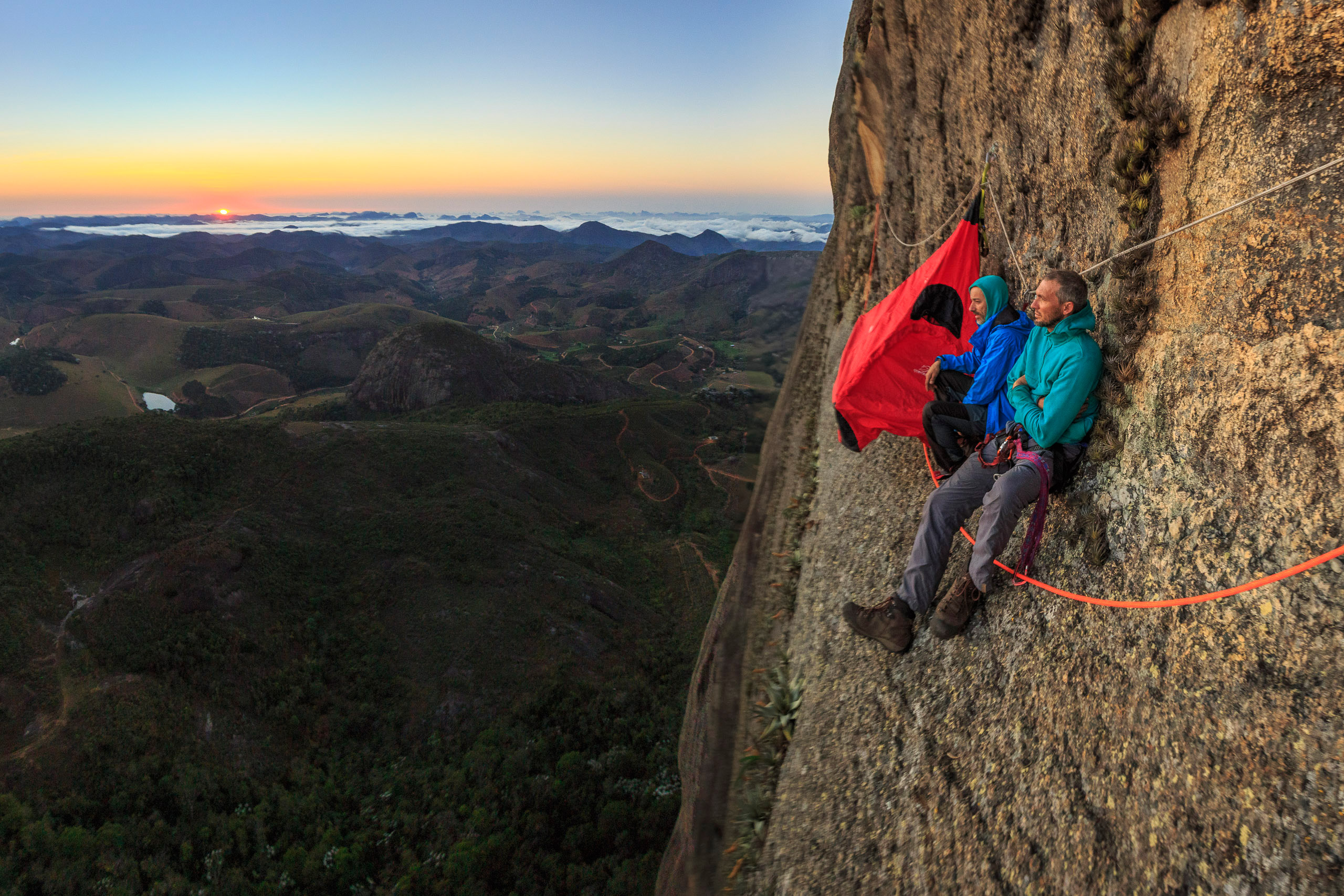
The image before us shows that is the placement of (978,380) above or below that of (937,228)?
below

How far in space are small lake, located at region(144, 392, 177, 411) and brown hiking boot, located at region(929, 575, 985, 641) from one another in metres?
130

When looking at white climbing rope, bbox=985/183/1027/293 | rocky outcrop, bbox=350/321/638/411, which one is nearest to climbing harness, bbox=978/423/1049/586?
white climbing rope, bbox=985/183/1027/293

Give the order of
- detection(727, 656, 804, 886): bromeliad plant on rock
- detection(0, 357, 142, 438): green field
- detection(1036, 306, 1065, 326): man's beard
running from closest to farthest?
detection(1036, 306, 1065, 326): man's beard < detection(727, 656, 804, 886): bromeliad plant on rock < detection(0, 357, 142, 438): green field

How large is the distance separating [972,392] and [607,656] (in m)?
37.1

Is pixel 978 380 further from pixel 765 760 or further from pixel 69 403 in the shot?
pixel 69 403

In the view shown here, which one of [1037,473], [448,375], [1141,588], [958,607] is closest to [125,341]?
[448,375]

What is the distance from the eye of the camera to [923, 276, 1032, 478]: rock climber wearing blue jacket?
189 inches

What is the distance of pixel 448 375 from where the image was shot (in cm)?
9100

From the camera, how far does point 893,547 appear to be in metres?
6.30

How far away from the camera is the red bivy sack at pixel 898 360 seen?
579 cm

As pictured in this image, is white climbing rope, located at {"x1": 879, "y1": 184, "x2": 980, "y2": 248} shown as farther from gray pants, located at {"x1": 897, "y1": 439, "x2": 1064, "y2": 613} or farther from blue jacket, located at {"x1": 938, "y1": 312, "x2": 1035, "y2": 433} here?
gray pants, located at {"x1": 897, "y1": 439, "x2": 1064, "y2": 613}

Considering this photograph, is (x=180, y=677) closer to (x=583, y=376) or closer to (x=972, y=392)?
(x=972, y=392)

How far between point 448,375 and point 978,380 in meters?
94.7

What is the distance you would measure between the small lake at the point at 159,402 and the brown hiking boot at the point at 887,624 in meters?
129
